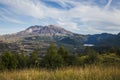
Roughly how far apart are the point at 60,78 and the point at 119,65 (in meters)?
2.74

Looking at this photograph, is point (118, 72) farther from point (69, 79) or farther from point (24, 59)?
point (24, 59)

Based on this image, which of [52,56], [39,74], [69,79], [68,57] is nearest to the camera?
[69,79]

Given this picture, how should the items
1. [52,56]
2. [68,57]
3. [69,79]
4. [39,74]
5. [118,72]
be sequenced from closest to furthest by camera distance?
[69,79], [118,72], [39,74], [52,56], [68,57]

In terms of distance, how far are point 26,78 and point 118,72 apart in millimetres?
3159

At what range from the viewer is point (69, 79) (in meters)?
7.46

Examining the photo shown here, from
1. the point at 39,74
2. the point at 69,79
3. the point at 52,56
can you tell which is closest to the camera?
the point at 69,79

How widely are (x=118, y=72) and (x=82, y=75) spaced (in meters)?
1.24

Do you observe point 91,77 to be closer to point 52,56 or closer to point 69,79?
point 69,79

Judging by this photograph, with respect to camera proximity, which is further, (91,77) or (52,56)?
(52,56)

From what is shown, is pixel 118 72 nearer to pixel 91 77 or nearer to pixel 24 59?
pixel 91 77

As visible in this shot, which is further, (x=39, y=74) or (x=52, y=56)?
(x=52, y=56)

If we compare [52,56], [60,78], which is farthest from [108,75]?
[52,56]

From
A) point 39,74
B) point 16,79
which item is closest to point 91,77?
point 39,74

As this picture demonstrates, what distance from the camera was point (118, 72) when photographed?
7938 mm
